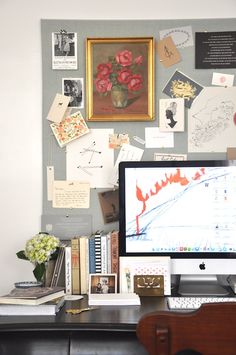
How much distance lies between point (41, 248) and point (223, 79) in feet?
3.51

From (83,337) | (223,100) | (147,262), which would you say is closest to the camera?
(83,337)

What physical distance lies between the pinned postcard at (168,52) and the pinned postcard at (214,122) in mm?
190

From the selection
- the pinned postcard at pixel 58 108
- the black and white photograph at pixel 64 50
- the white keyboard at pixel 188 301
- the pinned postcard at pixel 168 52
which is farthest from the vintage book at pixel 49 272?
the pinned postcard at pixel 168 52

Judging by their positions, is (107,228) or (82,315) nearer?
(82,315)

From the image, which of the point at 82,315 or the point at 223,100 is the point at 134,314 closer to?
the point at 82,315

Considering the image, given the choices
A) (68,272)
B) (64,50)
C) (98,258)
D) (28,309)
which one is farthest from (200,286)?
(64,50)

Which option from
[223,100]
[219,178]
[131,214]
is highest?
[223,100]

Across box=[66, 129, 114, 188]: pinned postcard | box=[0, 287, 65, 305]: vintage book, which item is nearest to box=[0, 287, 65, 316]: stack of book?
box=[0, 287, 65, 305]: vintage book

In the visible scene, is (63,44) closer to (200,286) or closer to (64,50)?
(64,50)

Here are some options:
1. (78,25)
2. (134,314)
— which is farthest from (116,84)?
(134,314)

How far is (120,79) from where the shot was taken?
2.36 metres

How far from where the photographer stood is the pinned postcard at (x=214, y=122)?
2.34 m

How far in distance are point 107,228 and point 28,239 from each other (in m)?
0.35

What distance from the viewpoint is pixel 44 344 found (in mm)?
1792
